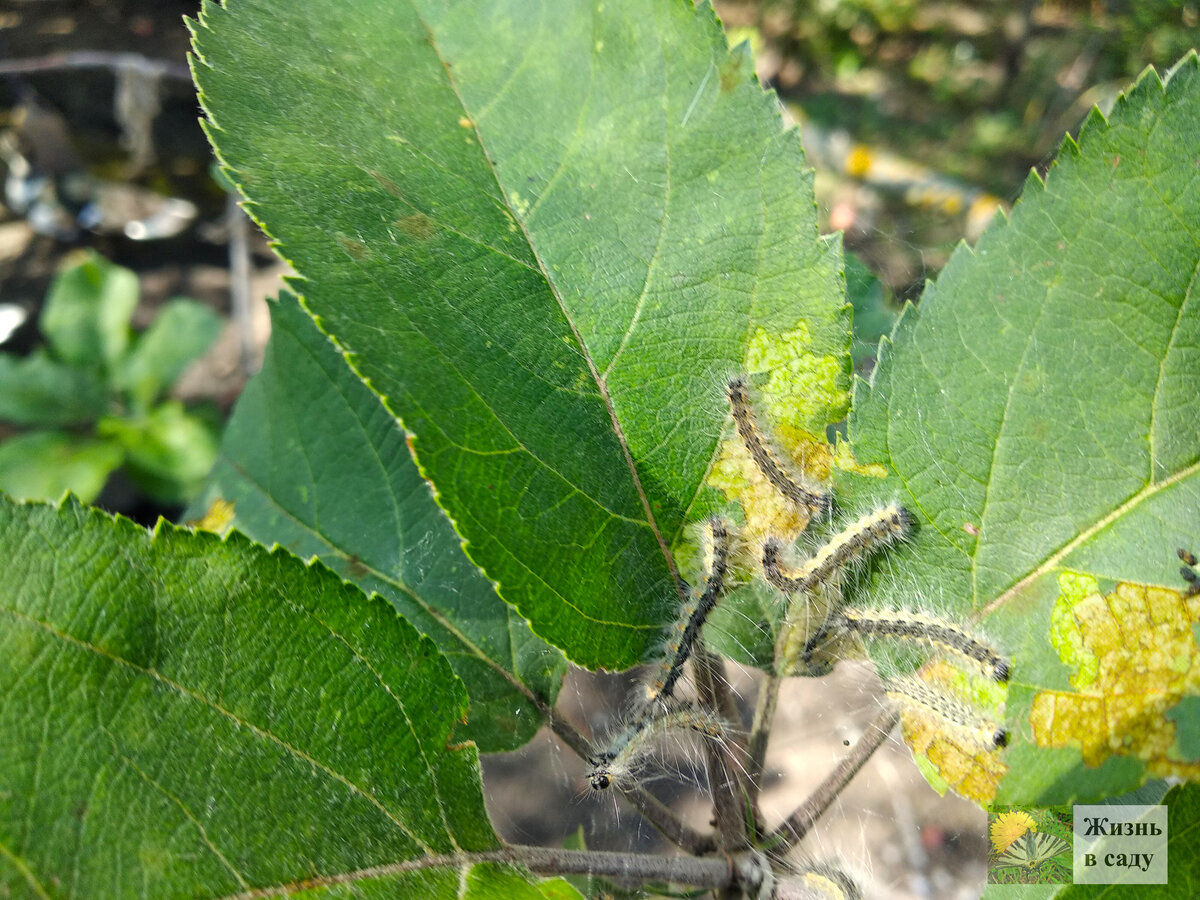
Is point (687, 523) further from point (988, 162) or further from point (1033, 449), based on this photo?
point (988, 162)

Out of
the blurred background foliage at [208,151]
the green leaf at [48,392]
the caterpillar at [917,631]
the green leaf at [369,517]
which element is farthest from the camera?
the blurred background foliage at [208,151]

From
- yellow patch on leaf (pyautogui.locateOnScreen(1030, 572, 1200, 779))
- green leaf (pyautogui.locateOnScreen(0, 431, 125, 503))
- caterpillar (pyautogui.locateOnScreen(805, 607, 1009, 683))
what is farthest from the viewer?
green leaf (pyautogui.locateOnScreen(0, 431, 125, 503))

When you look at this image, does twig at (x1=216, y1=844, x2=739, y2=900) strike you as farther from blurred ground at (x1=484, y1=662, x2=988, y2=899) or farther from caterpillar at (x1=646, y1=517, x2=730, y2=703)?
blurred ground at (x1=484, y1=662, x2=988, y2=899)

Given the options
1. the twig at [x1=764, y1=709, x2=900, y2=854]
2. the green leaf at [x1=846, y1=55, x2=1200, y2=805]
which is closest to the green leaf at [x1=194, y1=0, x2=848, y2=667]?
the green leaf at [x1=846, y1=55, x2=1200, y2=805]

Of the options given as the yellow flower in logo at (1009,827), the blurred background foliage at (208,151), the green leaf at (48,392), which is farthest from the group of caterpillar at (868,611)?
the green leaf at (48,392)

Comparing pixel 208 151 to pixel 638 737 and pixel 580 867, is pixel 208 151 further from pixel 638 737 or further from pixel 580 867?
pixel 580 867

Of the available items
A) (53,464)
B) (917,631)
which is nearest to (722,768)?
(917,631)

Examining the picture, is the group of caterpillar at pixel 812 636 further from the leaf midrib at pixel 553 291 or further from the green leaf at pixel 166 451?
the green leaf at pixel 166 451
